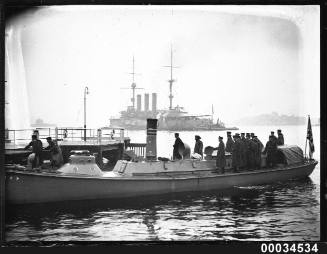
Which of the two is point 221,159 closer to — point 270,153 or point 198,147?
point 198,147

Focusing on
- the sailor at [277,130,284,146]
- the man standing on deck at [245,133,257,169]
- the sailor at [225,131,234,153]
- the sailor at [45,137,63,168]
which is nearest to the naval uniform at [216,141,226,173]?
the sailor at [225,131,234,153]

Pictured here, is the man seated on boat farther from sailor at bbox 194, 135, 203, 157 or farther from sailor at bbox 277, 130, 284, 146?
sailor at bbox 277, 130, 284, 146

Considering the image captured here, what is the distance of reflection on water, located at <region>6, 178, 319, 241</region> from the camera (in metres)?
10.3

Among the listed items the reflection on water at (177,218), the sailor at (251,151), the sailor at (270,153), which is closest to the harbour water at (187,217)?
the reflection on water at (177,218)

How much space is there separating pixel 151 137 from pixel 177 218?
2638mm

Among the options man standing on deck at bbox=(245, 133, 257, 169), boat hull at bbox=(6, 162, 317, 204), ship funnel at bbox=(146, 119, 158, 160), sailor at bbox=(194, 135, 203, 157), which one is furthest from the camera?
man standing on deck at bbox=(245, 133, 257, 169)

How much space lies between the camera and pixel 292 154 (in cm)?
1650

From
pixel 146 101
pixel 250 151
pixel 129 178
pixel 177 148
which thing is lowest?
pixel 129 178

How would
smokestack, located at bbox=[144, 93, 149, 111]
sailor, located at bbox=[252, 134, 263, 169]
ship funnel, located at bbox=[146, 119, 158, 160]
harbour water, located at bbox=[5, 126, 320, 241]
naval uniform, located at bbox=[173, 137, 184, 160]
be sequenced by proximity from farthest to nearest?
sailor, located at bbox=[252, 134, 263, 169] < naval uniform, located at bbox=[173, 137, 184, 160] < ship funnel, located at bbox=[146, 119, 158, 160] < smokestack, located at bbox=[144, 93, 149, 111] < harbour water, located at bbox=[5, 126, 320, 241]

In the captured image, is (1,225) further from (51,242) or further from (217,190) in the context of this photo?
(217,190)

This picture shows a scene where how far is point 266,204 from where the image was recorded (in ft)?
43.7

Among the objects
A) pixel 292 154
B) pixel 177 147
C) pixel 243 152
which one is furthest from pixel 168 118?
pixel 292 154

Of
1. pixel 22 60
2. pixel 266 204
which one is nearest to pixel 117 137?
pixel 266 204
